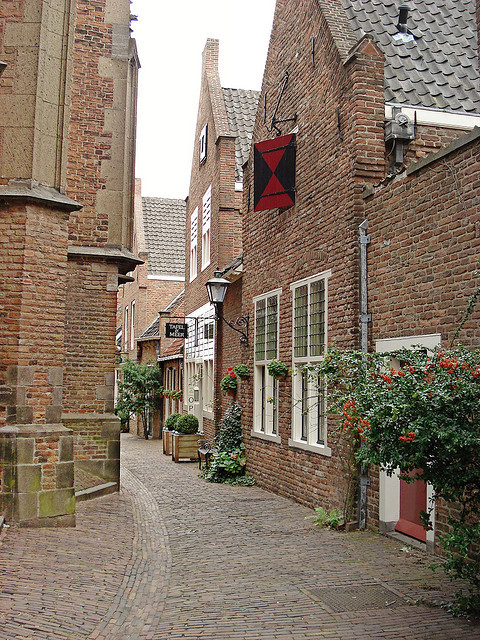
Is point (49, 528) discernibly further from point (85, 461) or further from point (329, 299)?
point (329, 299)

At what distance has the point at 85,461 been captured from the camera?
12438 millimetres

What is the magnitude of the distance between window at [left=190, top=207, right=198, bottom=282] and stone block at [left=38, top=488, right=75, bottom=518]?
541 inches

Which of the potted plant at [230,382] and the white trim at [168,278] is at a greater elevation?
the white trim at [168,278]

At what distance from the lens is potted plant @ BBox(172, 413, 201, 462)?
1814cm

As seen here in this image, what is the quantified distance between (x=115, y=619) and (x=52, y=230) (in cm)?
554

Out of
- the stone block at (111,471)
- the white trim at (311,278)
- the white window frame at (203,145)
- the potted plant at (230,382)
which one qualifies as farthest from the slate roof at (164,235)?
the white trim at (311,278)

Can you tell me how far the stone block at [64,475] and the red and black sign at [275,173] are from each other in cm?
570

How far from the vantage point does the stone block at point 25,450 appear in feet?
28.2

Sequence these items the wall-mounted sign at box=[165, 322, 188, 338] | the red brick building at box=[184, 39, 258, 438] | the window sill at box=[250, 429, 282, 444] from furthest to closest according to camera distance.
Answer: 1. the wall-mounted sign at box=[165, 322, 188, 338]
2. the red brick building at box=[184, 39, 258, 438]
3. the window sill at box=[250, 429, 282, 444]

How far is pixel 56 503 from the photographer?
8727 mm

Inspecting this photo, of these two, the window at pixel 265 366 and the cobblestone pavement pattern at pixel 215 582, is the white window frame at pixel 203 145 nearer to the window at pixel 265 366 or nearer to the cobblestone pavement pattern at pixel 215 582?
the window at pixel 265 366

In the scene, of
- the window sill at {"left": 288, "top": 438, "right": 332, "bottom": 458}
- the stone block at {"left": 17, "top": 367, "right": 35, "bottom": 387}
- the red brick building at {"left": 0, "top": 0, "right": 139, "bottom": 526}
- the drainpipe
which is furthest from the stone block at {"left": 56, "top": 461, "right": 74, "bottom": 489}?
the drainpipe

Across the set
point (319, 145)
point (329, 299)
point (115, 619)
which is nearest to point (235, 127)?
point (319, 145)

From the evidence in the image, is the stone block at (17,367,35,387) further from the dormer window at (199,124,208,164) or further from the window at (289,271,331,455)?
the dormer window at (199,124,208,164)
